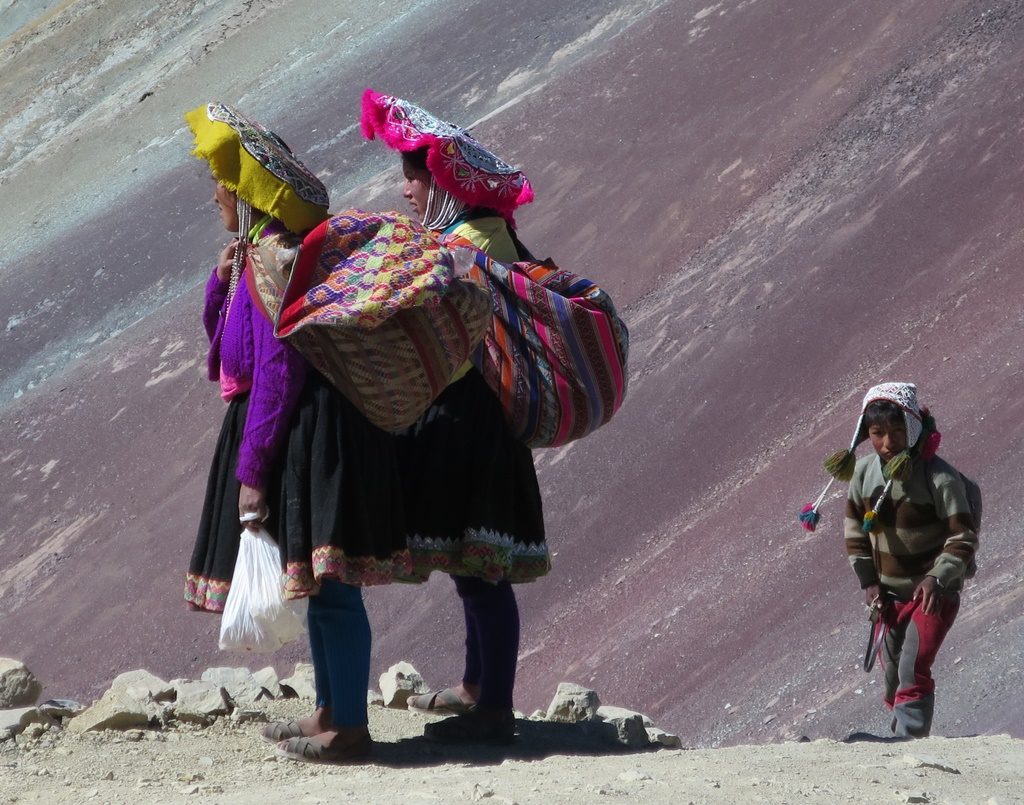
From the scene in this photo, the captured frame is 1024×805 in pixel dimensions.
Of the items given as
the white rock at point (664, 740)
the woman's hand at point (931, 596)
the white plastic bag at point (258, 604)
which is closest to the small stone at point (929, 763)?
the woman's hand at point (931, 596)

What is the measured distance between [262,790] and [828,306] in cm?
616

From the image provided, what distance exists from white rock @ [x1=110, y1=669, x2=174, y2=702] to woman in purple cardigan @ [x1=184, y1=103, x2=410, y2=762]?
66 cm

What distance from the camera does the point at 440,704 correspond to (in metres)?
4.51

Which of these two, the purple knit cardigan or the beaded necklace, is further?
the beaded necklace

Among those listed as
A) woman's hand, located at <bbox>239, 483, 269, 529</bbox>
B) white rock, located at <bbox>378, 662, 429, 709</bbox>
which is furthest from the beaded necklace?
white rock, located at <bbox>378, 662, 429, 709</bbox>

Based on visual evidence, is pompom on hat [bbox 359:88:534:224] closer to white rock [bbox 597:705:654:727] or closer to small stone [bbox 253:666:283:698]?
white rock [bbox 597:705:654:727]

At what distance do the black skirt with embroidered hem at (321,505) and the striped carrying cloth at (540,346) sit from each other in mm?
411

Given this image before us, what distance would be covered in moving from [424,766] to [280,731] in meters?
0.47

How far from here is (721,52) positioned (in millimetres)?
12086

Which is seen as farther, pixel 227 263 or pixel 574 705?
pixel 574 705

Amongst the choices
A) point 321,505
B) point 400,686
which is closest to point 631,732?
point 400,686

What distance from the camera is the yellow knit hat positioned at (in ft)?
11.9

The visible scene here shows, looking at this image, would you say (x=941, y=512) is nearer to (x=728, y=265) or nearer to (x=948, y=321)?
(x=948, y=321)

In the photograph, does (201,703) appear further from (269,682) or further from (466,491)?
(466,491)
